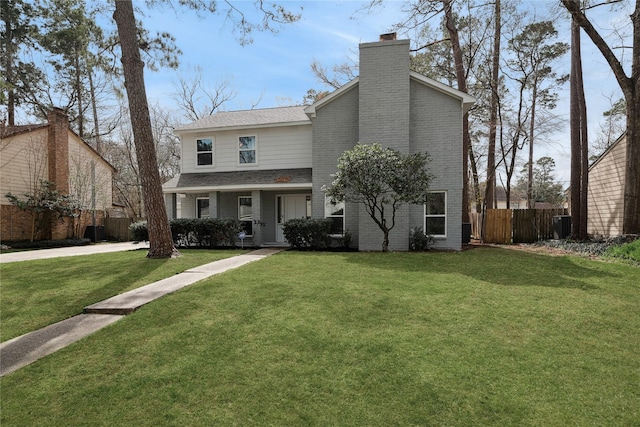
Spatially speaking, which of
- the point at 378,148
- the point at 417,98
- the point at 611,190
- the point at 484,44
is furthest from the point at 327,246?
the point at 484,44

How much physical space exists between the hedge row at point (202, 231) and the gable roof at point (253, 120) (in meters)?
4.54

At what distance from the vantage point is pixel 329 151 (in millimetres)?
13383

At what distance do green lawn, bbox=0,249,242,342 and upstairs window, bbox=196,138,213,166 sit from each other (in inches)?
270

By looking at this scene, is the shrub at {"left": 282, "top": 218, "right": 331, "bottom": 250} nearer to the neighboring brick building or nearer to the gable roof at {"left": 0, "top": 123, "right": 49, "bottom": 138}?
the neighboring brick building

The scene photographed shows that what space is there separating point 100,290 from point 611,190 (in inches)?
770

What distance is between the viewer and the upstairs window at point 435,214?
1249cm

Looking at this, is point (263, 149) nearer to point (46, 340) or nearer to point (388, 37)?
point (388, 37)

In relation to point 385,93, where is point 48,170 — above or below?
below

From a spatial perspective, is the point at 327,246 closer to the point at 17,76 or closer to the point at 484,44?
the point at 484,44

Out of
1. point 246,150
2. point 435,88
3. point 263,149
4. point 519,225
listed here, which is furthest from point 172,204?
point 519,225

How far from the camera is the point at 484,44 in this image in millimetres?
19234

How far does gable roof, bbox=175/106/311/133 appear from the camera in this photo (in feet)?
48.9

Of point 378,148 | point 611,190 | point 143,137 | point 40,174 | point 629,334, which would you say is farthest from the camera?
point 40,174

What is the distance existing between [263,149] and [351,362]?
12.9 metres
